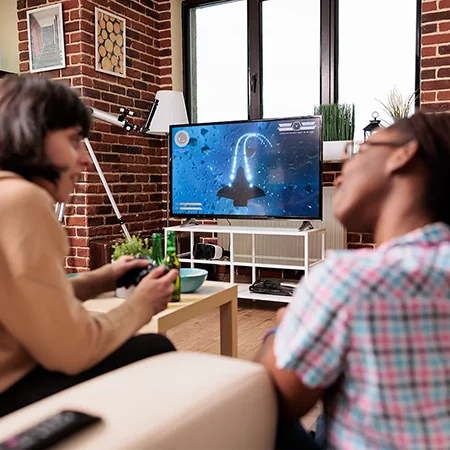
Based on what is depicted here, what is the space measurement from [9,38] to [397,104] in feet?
10.0

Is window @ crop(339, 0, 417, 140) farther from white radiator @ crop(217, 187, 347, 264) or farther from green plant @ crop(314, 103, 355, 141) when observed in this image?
white radiator @ crop(217, 187, 347, 264)

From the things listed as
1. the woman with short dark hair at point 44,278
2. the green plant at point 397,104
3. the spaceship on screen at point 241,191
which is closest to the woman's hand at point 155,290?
the woman with short dark hair at point 44,278

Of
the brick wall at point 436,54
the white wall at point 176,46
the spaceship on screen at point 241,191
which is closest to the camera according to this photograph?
the brick wall at point 436,54

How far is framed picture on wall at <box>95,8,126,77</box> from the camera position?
3.94 metres

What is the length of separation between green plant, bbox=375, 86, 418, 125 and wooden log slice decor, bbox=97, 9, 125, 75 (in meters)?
2.08

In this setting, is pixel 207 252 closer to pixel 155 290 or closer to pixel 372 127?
pixel 372 127

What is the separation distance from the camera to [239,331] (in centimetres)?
314

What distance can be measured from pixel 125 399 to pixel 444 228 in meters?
0.49

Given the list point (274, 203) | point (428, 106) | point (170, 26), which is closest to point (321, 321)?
point (274, 203)

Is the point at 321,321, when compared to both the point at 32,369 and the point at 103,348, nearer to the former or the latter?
the point at 103,348

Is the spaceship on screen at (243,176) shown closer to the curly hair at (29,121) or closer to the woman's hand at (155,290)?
the woman's hand at (155,290)

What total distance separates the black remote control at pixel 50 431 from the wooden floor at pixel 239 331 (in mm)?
2065

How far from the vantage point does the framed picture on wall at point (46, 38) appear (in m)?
3.89

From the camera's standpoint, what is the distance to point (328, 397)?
76 cm
